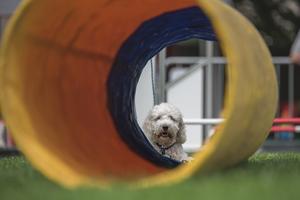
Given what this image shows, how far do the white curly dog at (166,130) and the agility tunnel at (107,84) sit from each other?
1.83 ft

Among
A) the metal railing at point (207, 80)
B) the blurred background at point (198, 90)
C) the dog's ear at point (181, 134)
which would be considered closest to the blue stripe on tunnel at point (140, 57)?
the dog's ear at point (181, 134)

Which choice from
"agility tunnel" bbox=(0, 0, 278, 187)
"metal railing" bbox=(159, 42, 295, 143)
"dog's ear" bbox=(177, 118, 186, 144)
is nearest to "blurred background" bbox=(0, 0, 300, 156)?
"metal railing" bbox=(159, 42, 295, 143)

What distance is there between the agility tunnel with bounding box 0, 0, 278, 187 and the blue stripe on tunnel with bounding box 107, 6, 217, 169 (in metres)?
0.01

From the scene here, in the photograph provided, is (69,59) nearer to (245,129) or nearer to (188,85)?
(245,129)

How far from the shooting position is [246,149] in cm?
319

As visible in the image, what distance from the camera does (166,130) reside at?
5.30 metres

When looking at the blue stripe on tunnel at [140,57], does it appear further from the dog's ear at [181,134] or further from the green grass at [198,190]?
the green grass at [198,190]

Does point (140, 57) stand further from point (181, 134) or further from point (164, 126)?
point (181, 134)

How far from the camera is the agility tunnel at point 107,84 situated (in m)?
2.69

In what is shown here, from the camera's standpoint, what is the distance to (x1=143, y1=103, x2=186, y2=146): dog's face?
5.31 m

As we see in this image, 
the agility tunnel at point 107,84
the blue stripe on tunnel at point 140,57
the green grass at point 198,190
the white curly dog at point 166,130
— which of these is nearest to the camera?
the green grass at point 198,190

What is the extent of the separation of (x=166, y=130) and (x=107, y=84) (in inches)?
48.2

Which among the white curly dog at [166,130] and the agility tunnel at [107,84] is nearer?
the agility tunnel at [107,84]

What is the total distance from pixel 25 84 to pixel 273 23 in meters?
13.7
